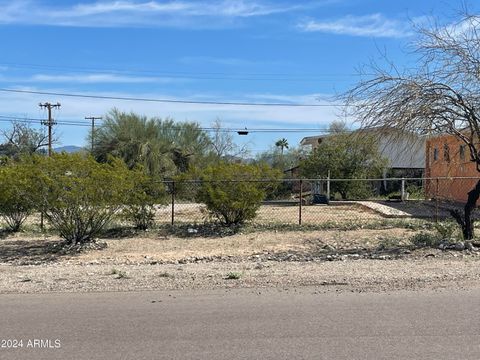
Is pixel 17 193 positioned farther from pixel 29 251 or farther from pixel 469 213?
pixel 469 213

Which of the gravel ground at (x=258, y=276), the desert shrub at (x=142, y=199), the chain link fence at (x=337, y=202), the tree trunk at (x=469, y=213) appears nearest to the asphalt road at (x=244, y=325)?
the gravel ground at (x=258, y=276)

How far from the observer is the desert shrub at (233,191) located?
1598 centimetres

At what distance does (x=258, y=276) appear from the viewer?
8.39 metres

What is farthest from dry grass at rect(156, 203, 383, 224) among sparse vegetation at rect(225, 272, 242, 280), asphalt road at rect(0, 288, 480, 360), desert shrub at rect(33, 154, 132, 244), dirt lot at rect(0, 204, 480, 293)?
asphalt road at rect(0, 288, 480, 360)

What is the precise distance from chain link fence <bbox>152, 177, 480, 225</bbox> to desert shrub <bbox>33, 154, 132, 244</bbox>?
126 inches

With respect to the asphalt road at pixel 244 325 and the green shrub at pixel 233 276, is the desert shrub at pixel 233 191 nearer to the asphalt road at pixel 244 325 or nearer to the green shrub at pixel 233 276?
the green shrub at pixel 233 276

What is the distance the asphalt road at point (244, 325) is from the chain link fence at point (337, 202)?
30.9 feet

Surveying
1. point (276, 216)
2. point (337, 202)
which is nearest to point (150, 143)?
point (337, 202)

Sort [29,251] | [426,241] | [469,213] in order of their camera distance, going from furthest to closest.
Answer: [29,251] < [469,213] < [426,241]

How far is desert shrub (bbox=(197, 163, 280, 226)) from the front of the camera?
1598cm

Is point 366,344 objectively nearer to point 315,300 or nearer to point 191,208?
point 315,300

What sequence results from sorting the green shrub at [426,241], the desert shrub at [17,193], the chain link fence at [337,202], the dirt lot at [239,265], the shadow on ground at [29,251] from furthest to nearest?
the chain link fence at [337,202]
the desert shrub at [17,193]
the shadow on ground at [29,251]
the green shrub at [426,241]
the dirt lot at [239,265]

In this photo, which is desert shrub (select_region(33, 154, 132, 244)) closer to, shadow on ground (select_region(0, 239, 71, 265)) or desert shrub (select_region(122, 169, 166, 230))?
shadow on ground (select_region(0, 239, 71, 265))

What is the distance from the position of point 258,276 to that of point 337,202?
78.5ft
